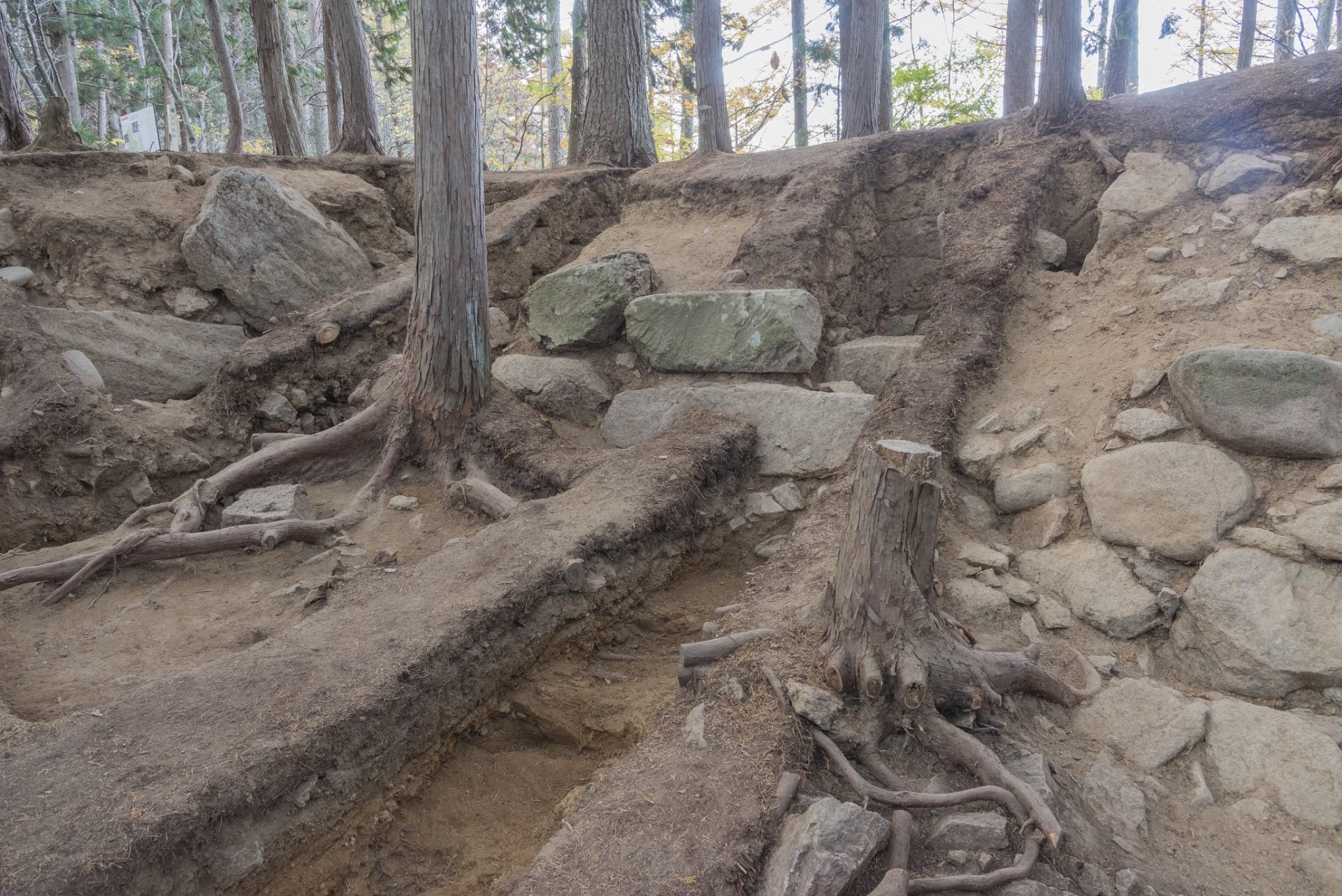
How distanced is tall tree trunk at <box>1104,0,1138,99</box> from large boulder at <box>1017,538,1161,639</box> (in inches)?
379

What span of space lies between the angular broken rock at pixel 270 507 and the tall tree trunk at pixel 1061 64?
681 centimetres

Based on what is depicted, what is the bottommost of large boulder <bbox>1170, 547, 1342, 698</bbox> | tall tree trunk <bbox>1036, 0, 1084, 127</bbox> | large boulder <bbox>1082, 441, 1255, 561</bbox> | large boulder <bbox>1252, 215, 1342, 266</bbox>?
large boulder <bbox>1170, 547, 1342, 698</bbox>

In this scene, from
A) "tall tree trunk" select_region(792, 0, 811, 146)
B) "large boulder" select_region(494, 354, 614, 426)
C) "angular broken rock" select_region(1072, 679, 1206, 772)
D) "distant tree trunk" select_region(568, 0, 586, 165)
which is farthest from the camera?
"tall tree trunk" select_region(792, 0, 811, 146)

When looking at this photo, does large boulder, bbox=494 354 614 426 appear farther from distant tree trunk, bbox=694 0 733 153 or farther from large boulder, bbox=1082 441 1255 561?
distant tree trunk, bbox=694 0 733 153

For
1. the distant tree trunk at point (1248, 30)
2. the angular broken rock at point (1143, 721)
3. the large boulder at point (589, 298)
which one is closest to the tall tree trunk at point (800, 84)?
the distant tree trunk at point (1248, 30)

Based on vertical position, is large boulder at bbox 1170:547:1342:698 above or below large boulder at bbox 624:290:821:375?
below

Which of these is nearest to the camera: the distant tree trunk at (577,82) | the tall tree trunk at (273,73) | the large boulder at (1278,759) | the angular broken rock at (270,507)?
the large boulder at (1278,759)

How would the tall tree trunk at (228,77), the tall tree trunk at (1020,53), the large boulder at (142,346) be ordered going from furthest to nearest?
the tall tree trunk at (228,77) < the tall tree trunk at (1020,53) < the large boulder at (142,346)

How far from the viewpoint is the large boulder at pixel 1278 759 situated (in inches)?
105

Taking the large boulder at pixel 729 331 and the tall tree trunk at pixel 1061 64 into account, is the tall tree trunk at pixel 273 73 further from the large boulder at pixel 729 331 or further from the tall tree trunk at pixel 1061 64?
the tall tree trunk at pixel 1061 64

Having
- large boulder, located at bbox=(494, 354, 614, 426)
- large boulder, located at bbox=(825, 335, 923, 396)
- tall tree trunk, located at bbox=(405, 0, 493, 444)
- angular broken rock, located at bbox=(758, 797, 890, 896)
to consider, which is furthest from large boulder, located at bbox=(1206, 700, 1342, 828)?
tall tree trunk, located at bbox=(405, 0, 493, 444)

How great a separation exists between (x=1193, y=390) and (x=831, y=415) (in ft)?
7.03

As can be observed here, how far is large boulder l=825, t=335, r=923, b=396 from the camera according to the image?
20.2 ft

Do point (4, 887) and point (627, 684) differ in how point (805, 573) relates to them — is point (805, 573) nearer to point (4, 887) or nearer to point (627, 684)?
point (627, 684)
